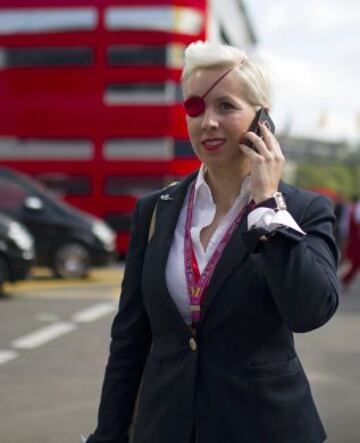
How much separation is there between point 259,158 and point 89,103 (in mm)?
23109

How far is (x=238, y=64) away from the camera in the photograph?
2.17 metres

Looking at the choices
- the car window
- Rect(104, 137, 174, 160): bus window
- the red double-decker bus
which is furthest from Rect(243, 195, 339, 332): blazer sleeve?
Rect(104, 137, 174, 160): bus window

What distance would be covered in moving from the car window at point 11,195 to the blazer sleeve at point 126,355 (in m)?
13.1

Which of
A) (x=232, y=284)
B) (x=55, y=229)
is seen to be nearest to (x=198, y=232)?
(x=232, y=284)

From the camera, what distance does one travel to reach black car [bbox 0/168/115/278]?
1533 cm

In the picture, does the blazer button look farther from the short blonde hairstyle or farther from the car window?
the car window

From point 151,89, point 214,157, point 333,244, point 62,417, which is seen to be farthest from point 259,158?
point 151,89

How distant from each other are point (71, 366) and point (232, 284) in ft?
18.5

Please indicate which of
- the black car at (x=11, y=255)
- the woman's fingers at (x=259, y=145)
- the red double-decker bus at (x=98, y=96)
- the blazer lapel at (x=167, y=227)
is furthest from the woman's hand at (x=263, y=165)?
the red double-decker bus at (x=98, y=96)

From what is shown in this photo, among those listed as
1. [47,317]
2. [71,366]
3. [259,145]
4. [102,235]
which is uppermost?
[259,145]

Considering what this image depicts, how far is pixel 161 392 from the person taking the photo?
221 centimetres

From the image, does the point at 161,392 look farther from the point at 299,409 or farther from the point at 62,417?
the point at 62,417

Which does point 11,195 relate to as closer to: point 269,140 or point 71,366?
point 71,366

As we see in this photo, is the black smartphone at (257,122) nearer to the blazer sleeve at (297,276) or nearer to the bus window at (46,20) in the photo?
the blazer sleeve at (297,276)
